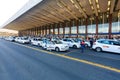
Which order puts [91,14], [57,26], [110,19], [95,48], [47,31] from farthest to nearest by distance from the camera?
1. [47,31]
2. [57,26]
3. [91,14]
4. [110,19]
5. [95,48]

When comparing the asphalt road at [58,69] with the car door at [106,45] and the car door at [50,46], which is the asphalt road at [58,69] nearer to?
the car door at [106,45]

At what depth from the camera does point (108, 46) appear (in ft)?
61.1

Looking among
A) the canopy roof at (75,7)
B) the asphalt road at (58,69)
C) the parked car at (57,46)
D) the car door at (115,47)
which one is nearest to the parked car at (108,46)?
the car door at (115,47)

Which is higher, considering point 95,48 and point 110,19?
point 110,19

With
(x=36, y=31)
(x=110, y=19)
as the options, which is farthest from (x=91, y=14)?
(x=36, y=31)

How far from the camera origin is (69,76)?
24.8 feet

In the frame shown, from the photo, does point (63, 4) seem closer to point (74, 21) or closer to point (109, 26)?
point (109, 26)

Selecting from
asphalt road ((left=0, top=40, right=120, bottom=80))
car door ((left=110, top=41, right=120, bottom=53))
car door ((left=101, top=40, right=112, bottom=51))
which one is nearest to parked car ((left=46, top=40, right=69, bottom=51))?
car door ((left=101, top=40, right=112, bottom=51))

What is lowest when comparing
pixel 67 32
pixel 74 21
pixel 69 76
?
pixel 69 76

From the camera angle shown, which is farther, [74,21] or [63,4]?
[74,21]

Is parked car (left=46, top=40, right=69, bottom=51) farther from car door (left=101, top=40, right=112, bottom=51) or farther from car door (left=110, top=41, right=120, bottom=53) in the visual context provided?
car door (left=110, top=41, right=120, bottom=53)

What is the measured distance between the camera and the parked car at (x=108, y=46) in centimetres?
1785

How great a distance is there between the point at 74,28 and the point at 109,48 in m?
32.3

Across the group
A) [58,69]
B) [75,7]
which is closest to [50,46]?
[58,69]
